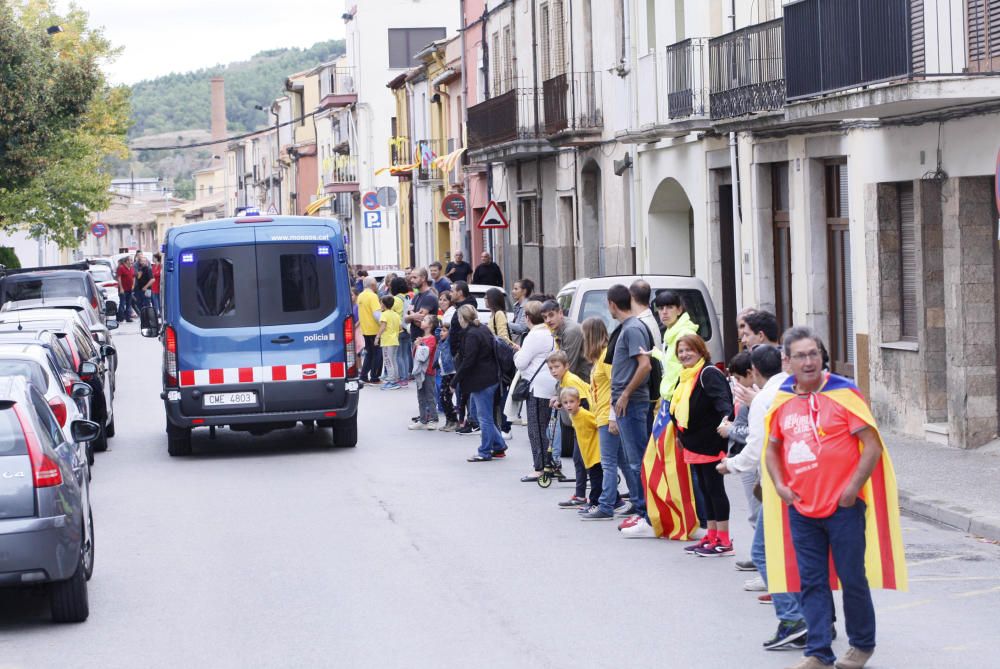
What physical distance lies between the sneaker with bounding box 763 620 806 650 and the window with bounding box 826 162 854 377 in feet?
40.0

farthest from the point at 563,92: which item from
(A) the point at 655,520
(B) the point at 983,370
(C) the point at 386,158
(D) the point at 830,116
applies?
(C) the point at 386,158

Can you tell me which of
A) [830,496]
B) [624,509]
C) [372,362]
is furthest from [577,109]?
[830,496]

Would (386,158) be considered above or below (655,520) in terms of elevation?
above

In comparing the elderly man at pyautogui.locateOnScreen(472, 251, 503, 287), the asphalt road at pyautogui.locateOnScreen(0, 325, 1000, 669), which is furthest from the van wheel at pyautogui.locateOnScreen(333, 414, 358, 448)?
the elderly man at pyautogui.locateOnScreen(472, 251, 503, 287)

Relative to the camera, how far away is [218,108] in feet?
390

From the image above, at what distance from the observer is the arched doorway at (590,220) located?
107 ft

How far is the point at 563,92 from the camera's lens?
1238 inches

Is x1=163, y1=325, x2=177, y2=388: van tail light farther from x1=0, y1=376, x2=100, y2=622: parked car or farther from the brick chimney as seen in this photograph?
the brick chimney

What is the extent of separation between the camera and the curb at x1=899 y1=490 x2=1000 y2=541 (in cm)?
1154

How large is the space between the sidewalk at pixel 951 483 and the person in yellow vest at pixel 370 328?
11.0 meters

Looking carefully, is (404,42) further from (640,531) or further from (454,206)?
(640,531)

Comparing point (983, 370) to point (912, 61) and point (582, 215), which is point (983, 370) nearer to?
point (912, 61)

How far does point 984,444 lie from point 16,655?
10.9m

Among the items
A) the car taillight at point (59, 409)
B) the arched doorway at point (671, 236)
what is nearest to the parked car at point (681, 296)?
the car taillight at point (59, 409)
